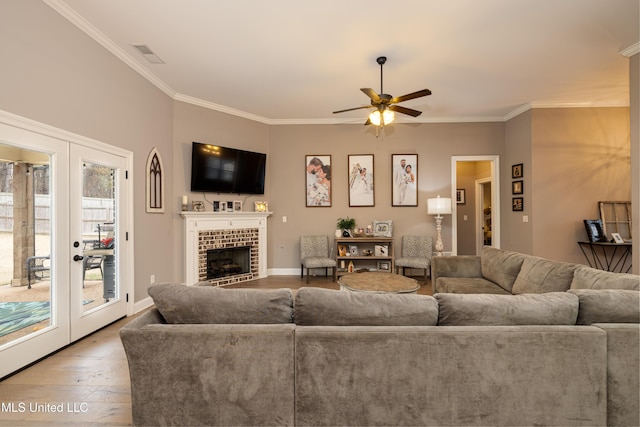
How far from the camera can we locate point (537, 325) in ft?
5.07

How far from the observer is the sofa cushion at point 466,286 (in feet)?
10.2

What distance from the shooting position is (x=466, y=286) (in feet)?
10.6

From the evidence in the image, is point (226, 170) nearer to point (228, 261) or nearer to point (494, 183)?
point (228, 261)

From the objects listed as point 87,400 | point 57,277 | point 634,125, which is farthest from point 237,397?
point 634,125

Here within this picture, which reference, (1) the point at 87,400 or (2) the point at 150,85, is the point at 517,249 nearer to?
(1) the point at 87,400

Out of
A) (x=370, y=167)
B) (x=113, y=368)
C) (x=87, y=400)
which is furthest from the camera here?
(x=370, y=167)

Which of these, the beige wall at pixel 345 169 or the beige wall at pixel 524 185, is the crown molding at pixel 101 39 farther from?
the beige wall at pixel 524 185

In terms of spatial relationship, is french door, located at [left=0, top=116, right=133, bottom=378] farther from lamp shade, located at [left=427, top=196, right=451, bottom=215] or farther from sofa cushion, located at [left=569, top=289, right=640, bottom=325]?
lamp shade, located at [left=427, top=196, right=451, bottom=215]

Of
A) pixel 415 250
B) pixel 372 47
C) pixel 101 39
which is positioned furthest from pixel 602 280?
pixel 101 39

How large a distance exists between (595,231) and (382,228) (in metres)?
3.35

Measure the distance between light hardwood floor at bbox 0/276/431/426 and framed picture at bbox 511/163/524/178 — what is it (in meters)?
6.22

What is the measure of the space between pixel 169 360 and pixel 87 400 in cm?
111

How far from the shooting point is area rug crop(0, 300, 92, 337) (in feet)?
7.60
